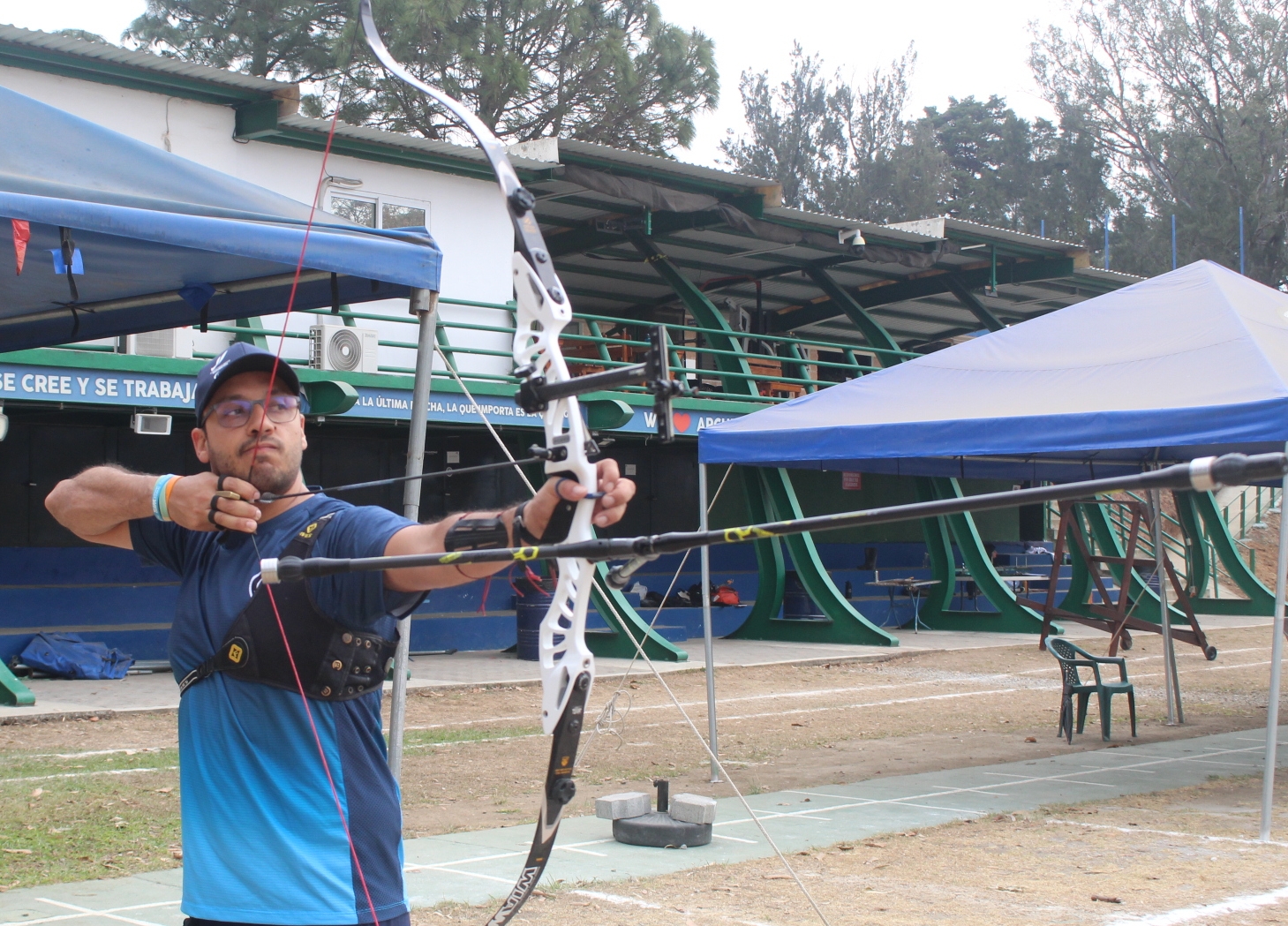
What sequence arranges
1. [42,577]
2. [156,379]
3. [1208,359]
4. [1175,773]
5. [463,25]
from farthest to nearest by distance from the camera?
1. [463,25]
2. [42,577]
3. [156,379]
4. [1175,773]
5. [1208,359]

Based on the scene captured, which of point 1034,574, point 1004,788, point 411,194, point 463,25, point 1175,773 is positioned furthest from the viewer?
point 463,25

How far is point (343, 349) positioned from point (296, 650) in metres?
11.4

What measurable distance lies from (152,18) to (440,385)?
61.7 feet

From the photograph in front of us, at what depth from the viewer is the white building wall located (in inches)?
542

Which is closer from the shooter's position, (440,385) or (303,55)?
(440,385)

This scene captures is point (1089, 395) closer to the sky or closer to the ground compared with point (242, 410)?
closer to the sky

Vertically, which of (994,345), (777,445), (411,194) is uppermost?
(411,194)

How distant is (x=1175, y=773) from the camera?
8953mm

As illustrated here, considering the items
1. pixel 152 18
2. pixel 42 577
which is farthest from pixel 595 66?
pixel 42 577

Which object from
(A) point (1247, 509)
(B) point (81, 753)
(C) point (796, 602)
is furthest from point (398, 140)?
(A) point (1247, 509)

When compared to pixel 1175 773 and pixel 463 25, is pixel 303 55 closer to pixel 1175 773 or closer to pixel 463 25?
pixel 463 25

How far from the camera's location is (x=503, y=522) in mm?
2535

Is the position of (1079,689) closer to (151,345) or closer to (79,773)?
(79,773)

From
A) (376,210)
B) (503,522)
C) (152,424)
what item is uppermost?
(376,210)
